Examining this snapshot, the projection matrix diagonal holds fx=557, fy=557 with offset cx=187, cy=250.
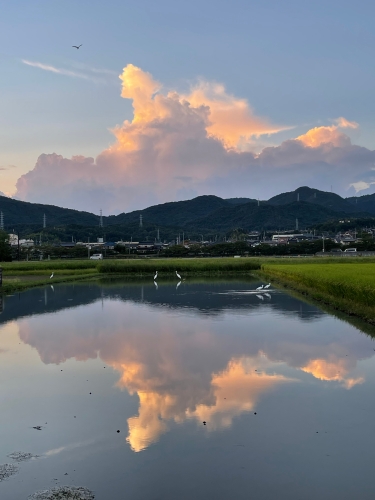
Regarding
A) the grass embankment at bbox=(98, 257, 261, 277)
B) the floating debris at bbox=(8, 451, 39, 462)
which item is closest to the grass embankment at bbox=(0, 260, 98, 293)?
the grass embankment at bbox=(98, 257, 261, 277)

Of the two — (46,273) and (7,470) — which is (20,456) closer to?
(7,470)

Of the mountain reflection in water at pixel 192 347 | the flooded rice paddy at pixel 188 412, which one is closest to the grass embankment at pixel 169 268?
the mountain reflection in water at pixel 192 347

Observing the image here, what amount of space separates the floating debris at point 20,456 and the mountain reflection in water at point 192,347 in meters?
1.25

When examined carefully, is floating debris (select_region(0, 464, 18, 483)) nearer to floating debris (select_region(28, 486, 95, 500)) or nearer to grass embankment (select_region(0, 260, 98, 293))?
floating debris (select_region(28, 486, 95, 500))

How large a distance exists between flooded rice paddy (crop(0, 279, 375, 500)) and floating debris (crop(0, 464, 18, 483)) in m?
0.03

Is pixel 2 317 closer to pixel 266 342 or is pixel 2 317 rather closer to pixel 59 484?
pixel 266 342

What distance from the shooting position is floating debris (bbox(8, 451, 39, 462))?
665cm

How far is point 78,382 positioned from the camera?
10.6m

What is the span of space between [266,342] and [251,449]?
8037mm

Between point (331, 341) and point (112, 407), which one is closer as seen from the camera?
point (112, 407)

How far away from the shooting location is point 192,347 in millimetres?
14148

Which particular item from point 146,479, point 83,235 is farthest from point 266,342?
point 83,235

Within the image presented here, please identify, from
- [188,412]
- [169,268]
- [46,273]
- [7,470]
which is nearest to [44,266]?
[46,273]

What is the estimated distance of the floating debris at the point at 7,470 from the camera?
6160 mm
